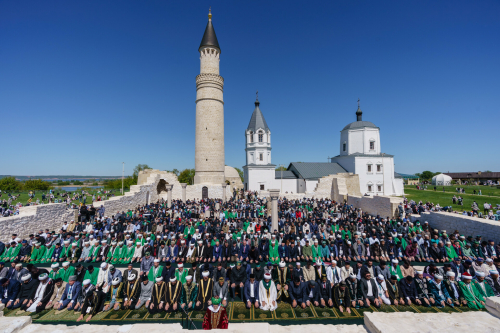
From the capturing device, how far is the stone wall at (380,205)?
48.4ft

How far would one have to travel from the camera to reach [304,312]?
201 inches

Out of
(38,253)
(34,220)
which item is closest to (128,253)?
(38,253)

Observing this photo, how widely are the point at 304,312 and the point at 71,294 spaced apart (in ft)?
18.3

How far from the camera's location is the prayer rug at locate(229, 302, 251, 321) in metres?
4.93

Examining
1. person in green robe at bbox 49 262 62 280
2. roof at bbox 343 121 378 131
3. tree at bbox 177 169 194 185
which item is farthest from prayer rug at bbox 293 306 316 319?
tree at bbox 177 169 194 185

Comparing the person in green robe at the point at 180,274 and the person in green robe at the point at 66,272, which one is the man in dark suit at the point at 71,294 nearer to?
the person in green robe at the point at 66,272

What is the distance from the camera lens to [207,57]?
2408 cm

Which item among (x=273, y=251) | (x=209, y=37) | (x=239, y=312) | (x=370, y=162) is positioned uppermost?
(x=209, y=37)

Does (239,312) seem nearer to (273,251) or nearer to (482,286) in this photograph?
(273,251)

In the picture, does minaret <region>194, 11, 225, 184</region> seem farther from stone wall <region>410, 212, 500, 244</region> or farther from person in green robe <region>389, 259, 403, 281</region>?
person in green robe <region>389, 259, 403, 281</region>

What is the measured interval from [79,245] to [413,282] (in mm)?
11270

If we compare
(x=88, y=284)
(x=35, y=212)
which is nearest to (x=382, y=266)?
(x=88, y=284)

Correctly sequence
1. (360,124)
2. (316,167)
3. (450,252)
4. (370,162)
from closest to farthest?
(450,252)
(370,162)
(316,167)
(360,124)

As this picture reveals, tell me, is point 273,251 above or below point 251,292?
above
